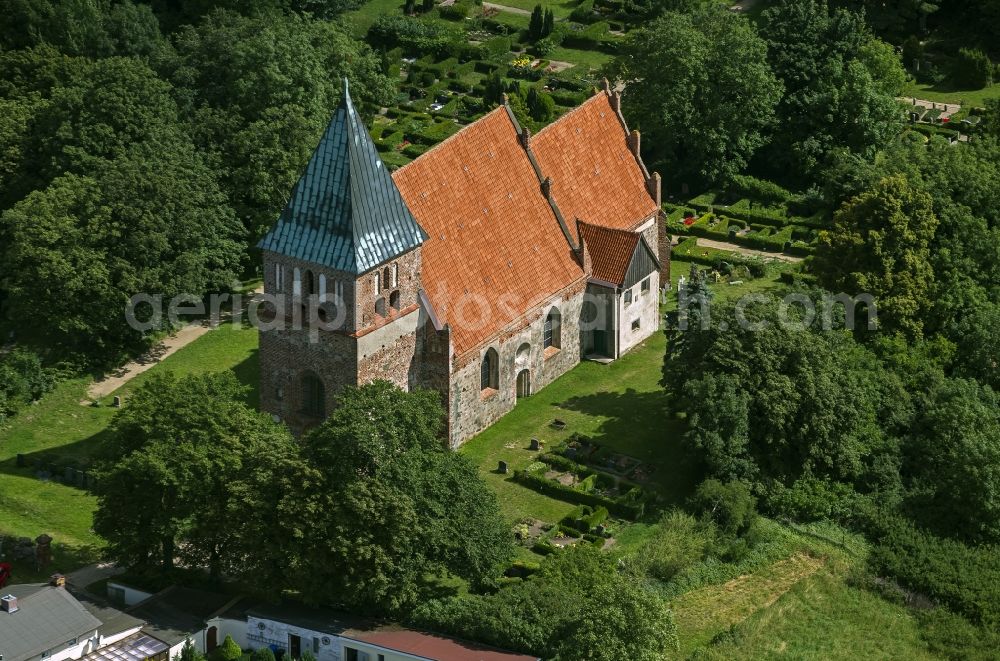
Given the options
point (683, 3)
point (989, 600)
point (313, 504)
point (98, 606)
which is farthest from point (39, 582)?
point (683, 3)

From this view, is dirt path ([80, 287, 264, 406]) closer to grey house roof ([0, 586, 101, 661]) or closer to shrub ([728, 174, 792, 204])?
grey house roof ([0, 586, 101, 661])

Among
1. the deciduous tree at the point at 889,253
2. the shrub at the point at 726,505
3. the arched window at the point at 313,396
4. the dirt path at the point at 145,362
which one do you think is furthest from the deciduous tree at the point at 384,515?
the deciduous tree at the point at 889,253

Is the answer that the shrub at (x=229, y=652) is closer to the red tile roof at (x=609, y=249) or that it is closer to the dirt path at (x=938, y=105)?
the red tile roof at (x=609, y=249)

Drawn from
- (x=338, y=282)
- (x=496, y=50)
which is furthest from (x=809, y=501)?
(x=496, y=50)

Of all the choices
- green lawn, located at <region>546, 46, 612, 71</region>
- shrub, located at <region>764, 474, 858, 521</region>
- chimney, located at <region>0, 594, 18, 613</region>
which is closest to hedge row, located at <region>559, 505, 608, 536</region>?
shrub, located at <region>764, 474, 858, 521</region>

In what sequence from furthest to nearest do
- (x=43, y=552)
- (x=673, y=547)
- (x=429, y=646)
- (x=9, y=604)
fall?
1. (x=673, y=547)
2. (x=43, y=552)
3. (x=429, y=646)
4. (x=9, y=604)

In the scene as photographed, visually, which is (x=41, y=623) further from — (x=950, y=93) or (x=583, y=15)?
(x=583, y=15)
